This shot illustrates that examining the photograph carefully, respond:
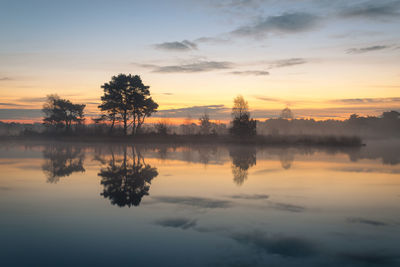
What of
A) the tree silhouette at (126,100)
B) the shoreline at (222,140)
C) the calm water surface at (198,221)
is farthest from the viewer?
the tree silhouette at (126,100)


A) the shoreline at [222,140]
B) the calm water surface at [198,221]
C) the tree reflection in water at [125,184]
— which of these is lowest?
the calm water surface at [198,221]

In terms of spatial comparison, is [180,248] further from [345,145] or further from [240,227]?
[345,145]

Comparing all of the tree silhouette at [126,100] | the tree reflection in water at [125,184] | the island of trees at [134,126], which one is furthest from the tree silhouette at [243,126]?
the tree reflection in water at [125,184]

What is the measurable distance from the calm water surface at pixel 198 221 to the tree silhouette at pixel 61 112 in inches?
1945

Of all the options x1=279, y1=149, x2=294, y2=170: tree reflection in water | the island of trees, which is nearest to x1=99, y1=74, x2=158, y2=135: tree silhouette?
the island of trees

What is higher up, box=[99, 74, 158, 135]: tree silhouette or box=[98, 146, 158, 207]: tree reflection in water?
box=[99, 74, 158, 135]: tree silhouette

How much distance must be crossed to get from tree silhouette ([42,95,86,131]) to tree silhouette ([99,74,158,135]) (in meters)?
11.6

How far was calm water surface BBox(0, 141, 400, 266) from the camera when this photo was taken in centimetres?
589

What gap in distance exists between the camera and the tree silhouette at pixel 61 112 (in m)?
60.1

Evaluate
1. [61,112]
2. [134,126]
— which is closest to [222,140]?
[134,126]

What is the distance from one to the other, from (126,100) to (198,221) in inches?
1801

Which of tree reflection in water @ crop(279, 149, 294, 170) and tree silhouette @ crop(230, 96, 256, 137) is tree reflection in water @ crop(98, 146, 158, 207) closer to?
tree reflection in water @ crop(279, 149, 294, 170)

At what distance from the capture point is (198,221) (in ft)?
26.1

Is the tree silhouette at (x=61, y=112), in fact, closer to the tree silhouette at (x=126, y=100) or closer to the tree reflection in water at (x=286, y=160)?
the tree silhouette at (x=126, y=100)
